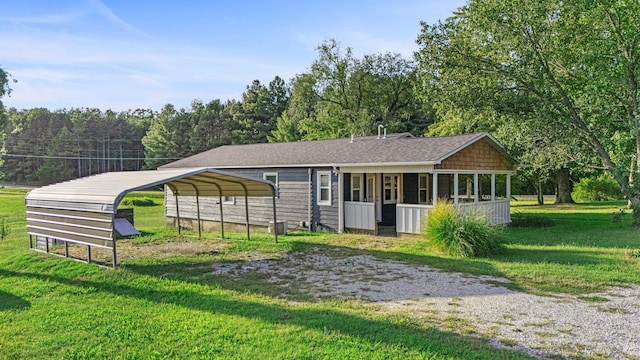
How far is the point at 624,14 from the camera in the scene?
455 inches

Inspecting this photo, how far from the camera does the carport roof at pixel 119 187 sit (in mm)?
8836

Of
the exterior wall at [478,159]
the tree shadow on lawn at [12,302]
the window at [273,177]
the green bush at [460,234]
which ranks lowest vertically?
the tree shadow on lawn at [12,302]

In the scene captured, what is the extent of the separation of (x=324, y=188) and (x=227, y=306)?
30.3ft

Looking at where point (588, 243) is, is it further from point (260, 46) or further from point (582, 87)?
point (260, 46)

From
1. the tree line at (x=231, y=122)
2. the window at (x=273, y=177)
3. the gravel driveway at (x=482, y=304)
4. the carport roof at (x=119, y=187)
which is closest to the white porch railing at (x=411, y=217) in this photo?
the gravel driveway at (x=482, y=304)

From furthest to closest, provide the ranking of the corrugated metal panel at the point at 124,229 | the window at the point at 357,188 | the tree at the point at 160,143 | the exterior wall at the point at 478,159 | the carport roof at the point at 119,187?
the tree at the point at 160,143 → the window at the point at 357,188 → the exterior wall at the point at 478,159 → the corrugated metal panel at the point at 124,229 → the carport roof at the point at 119,187

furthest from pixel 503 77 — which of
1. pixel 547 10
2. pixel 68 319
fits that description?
pixel 68 319

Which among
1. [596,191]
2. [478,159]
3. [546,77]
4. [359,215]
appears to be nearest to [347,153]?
[359,215]

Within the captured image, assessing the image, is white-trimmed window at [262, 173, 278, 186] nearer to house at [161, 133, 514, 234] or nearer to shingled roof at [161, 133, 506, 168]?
house at [161, 133, 514, 234]

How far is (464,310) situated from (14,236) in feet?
52.6

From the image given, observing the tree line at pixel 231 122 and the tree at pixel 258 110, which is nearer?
the tree line at pixel 231 122

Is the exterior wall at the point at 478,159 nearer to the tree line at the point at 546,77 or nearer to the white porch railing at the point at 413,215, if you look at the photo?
the tree line at the point at 546,77

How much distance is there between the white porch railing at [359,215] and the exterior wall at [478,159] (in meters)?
2.59

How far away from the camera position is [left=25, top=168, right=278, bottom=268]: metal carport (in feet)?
28.5
